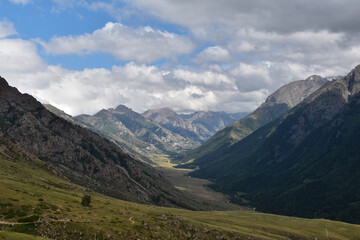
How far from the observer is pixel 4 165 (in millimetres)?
172750

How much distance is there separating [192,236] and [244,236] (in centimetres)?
3054

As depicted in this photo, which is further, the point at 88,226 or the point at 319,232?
the point at 319,232

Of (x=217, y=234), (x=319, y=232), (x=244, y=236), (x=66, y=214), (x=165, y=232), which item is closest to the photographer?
(x=66, y=214)

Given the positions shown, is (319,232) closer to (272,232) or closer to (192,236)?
(272,232)

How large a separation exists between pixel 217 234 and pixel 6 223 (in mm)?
79833

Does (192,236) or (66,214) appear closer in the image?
(66,214)

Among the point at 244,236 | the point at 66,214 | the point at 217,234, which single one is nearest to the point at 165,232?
the point at 217,234

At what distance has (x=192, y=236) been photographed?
110m

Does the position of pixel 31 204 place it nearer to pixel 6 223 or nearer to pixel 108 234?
pixel 6 223

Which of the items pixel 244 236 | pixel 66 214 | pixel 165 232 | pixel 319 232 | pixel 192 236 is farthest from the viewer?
pixel 319 232

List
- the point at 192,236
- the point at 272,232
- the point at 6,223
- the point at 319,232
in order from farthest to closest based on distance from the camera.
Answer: the point at 319,232
the point at 272,232
the point at 192,236
the point at 6,223

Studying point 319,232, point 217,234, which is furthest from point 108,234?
point 319,232

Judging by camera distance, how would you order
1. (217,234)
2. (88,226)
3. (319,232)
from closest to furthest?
(88,226)
(217,234)
(319,232)

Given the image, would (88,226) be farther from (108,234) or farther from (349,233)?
(349,233)
